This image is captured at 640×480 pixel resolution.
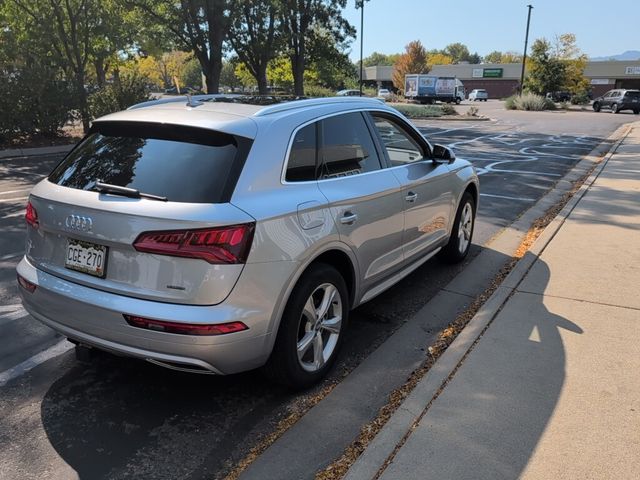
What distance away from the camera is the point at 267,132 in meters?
3.14

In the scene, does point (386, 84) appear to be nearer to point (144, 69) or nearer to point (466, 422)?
point (144, 69)

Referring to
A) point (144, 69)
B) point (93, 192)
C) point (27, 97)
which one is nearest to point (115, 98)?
point (27, 97)

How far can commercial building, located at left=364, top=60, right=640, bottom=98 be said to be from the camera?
79.0m

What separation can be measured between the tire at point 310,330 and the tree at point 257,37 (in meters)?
22.2

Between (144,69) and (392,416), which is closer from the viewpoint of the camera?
(392,416)

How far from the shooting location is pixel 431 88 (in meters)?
63.0

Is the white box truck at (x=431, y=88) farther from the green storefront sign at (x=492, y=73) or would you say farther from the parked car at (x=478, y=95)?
the green storefront sign at (x=492, y=73)

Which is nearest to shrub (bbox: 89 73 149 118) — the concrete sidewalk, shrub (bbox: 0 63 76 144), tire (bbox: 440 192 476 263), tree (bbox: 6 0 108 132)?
tree (bbox: 6 0 108 132)

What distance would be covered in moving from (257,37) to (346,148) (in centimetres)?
2372

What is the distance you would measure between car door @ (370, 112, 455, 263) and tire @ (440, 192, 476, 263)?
355 mm

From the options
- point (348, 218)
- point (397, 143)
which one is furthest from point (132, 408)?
point (397, 143)

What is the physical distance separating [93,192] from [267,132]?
102 cm

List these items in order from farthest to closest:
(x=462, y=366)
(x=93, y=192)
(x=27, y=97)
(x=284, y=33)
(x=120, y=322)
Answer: (x=284, y=33) → (x=27, y=97) → (x=462, y=366) → (x=93, y=192) → (x=120, y=322)

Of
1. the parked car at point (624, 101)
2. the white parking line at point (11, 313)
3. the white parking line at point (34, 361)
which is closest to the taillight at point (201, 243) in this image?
the white parking line at point (34, 361)
